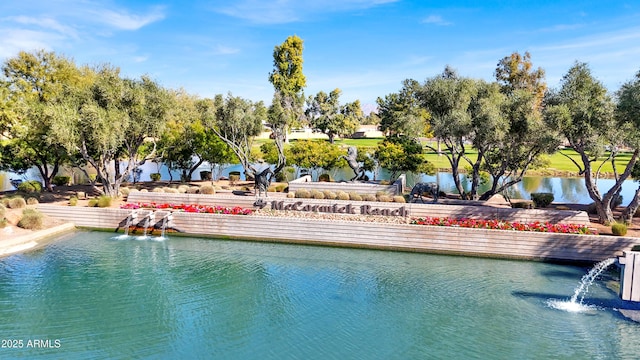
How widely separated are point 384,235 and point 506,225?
24.1 feet

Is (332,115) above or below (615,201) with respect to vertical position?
above

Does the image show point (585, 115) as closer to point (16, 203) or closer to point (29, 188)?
point (16, 203)

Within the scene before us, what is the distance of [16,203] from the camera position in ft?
94.7

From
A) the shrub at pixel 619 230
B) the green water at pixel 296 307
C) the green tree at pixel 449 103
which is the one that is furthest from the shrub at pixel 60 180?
the shrub at pixel 619 230

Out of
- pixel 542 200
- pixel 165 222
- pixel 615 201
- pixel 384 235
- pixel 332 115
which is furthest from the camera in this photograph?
pixel 332 115

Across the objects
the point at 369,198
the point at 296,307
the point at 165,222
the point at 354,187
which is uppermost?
the point at 354,187

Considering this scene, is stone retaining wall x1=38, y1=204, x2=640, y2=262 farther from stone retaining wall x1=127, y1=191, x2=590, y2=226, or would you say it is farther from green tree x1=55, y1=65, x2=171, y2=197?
green tree x1=55, y1=65, x2=171, y2=197

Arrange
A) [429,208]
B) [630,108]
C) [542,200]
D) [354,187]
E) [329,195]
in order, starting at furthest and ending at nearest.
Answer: [354,187]
[329,195]
[542,200]
[429,208]
[630,108]

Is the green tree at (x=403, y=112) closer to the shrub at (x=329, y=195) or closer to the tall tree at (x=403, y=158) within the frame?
the tall tree at (x=403, y=158)

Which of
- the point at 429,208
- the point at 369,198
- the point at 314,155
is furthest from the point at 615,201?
the point at 314,155

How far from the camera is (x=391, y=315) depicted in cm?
1591

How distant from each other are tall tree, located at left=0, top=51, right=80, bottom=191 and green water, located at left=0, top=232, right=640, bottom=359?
42.7 feet

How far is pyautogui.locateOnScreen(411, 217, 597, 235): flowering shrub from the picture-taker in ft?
75.3

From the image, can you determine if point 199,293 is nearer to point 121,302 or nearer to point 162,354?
point 121,302
